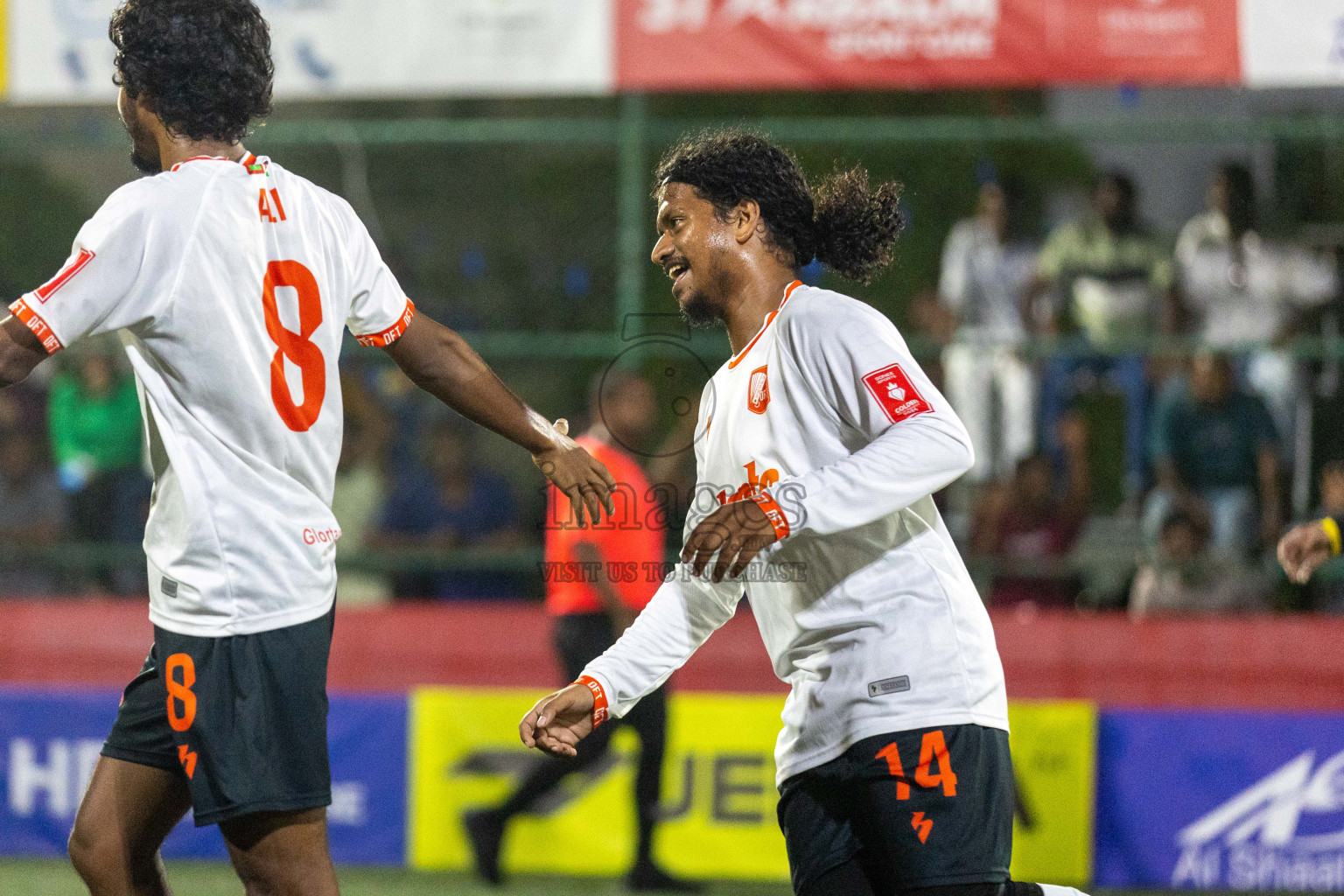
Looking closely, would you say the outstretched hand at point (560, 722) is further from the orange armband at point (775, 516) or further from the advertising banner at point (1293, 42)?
the advertising banner at point (1293, 42)

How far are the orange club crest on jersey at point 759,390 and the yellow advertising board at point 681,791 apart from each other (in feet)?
9.88

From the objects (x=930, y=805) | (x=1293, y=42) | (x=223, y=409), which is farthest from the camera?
(x=1293, y=42)

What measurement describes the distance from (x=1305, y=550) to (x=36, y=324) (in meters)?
2.72

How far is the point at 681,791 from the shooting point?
18.9ft

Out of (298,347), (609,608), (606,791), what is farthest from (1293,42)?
(298,347)

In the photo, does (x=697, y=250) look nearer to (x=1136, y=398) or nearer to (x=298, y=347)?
(x=298, y=347)

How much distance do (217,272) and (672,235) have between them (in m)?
0.94

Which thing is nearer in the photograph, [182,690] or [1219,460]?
[182,690]

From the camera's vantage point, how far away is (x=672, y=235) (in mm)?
3035

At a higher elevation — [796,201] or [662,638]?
[796,201]

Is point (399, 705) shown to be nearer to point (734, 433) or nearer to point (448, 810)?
point (448, 810)

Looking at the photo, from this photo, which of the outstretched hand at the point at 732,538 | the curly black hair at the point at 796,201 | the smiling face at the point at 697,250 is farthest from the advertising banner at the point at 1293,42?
the outstretched hand at the point at 732,538

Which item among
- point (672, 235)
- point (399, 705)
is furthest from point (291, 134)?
point (672, 235)

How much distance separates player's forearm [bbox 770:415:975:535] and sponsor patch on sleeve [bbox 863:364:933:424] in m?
0.03
